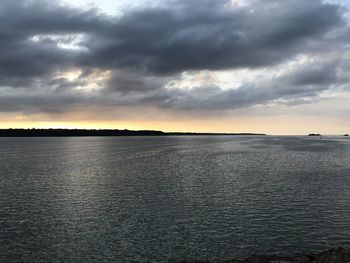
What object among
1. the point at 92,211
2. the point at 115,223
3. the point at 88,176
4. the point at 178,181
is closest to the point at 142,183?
the point at 178,181

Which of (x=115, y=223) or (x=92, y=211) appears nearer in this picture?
(x=115, y=223)

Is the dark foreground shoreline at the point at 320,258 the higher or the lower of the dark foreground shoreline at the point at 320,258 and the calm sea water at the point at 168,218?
the higher

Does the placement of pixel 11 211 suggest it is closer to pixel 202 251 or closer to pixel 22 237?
pixel 22 237

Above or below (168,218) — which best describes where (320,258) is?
above

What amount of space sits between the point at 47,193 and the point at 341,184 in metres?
52.3

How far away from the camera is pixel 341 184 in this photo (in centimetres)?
6900

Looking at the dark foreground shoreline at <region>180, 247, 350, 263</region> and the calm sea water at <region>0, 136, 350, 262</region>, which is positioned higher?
the dark foreground shoreline at <region>180, 247, 350, 263</region>

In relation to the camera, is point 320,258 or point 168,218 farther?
point 168,218

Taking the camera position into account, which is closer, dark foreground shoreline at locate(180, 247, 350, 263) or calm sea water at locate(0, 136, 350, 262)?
dark foreground shoreline at locate(180, 247, 350, 263)

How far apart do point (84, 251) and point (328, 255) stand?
20166 millimetres

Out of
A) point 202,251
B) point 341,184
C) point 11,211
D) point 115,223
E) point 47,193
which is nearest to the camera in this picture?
point 202,251

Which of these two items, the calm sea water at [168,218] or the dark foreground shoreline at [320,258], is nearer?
the dark foreground shoreline at [320,258]

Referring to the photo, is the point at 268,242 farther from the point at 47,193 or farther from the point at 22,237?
the point at 47,193

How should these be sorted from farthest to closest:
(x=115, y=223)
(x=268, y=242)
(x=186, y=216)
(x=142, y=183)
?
(x=142, y=183)
(x=186, y=216)
(x=115, y=223)
(x=268, y=242)
